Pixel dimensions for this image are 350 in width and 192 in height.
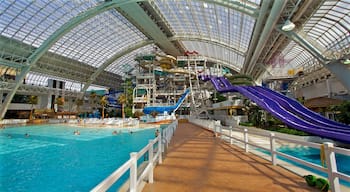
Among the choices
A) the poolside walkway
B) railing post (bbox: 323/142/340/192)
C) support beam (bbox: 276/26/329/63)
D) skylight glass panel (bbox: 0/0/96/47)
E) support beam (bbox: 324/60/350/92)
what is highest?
skylight glass panel (bbox: 0/0/96/47)

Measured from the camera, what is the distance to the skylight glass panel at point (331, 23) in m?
18.0

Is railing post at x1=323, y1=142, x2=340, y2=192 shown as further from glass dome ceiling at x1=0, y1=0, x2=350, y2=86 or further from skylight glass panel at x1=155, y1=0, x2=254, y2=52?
skylight glass panel at x1=155, y1=0, x2=254, y2=52

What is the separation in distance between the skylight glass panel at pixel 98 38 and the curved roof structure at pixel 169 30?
18 cm

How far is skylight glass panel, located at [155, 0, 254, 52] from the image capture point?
91.0 ft

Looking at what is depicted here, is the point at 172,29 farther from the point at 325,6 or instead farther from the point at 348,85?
the point at 348,85

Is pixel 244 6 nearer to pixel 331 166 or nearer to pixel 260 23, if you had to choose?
pixel 260 23

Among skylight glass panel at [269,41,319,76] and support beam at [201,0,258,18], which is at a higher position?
support beam at [201,0,258,18]

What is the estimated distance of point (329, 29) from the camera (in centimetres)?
2297

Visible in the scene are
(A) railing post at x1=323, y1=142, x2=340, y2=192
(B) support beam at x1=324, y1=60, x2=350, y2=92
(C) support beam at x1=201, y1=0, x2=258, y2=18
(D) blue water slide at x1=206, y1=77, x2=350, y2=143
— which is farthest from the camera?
(C) support beam at x1=201, y1=0, x2=258, y2=18

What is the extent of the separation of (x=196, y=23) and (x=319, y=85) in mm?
22334

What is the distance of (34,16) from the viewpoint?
30.0m

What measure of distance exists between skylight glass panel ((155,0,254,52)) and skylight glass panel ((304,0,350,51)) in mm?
7262

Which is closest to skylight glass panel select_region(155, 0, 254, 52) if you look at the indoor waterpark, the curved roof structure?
the curved roof structure

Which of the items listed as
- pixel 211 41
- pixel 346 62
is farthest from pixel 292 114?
pixel 211 41
